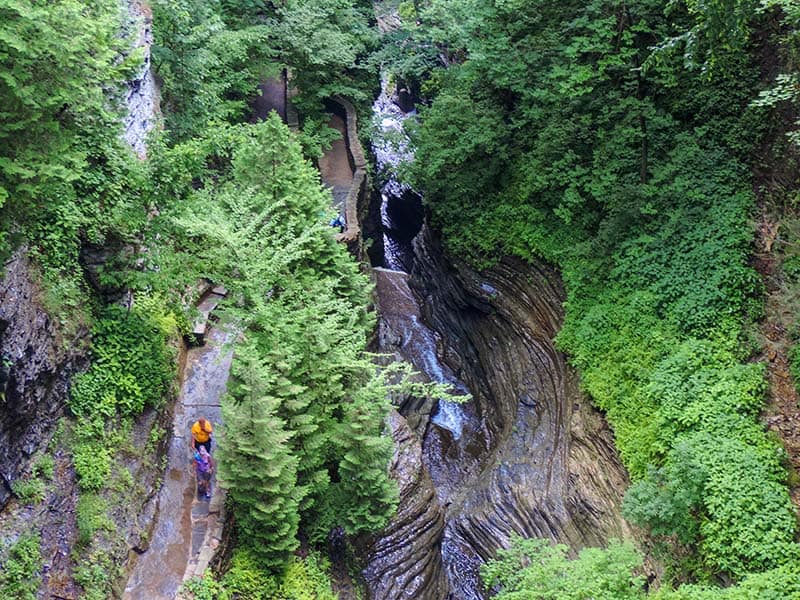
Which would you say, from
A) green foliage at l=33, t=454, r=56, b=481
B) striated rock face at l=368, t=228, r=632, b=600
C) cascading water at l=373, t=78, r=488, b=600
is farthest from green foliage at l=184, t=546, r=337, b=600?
cascading water at l=373, t=78, r=488, b=600

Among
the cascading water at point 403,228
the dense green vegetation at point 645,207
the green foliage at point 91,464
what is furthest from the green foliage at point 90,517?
the cascading water at point 403,228

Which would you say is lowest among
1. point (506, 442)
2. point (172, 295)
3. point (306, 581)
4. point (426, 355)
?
point (306, 581)

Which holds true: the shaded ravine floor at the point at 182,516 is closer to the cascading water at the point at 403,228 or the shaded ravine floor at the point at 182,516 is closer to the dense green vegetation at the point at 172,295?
the dense green vegetation at the point at 172,295

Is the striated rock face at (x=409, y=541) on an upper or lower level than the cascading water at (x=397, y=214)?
lower

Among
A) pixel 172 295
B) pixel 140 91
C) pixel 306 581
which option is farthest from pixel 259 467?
pixel 140 91

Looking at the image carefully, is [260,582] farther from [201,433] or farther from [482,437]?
[482,437]

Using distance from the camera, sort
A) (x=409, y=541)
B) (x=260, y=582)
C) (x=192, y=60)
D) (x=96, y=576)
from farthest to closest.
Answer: (x=192, y=60) → (x=409, y=541) → (x=260, y=582) → (x=96, y=576)
